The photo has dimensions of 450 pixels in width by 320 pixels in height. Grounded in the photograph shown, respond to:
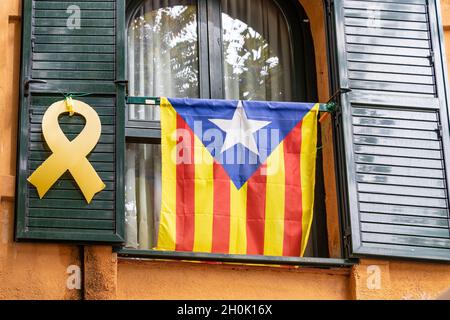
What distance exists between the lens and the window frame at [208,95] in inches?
383

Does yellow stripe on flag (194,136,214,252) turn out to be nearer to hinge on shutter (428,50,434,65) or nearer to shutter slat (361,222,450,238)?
shutter slat (361,222,450,238)

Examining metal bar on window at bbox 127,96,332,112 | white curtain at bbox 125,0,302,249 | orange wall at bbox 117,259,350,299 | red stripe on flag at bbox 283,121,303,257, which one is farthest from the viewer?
white curtain at bbox 125,0,302,249

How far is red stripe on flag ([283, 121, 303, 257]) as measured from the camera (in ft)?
32.9

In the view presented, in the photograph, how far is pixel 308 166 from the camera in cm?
1020

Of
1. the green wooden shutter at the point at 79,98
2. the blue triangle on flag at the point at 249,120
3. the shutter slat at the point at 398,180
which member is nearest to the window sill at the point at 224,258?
the green wooden shutter at the point at 79,98

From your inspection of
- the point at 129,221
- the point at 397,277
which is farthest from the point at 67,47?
the point at 397,277

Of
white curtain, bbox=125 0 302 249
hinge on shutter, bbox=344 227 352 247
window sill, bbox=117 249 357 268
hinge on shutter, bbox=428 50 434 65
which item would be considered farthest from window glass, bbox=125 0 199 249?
hinge on shutter, bbox=428 50 434 65

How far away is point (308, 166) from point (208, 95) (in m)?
1.10

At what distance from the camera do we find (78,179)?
A: 32.2 ft

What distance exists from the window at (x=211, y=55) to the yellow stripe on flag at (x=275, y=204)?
718mm

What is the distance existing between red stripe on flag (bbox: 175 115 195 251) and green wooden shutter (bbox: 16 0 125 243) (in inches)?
17.2

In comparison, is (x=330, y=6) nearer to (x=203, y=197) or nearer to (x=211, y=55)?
(x=211, y=55)

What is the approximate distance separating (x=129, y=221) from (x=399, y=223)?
2012 mm

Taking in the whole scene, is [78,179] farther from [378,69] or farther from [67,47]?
[378,69]
